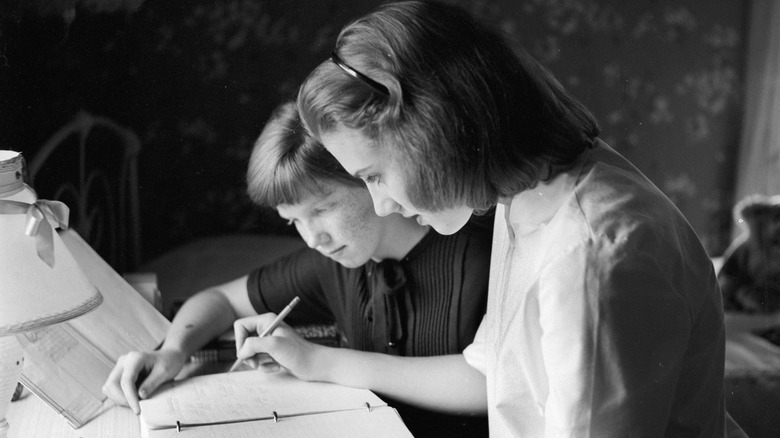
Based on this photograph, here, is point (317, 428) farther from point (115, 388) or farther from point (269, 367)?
point (115, 388)

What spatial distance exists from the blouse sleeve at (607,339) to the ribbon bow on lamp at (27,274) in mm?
583

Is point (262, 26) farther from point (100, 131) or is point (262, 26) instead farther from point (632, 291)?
point (632, 291)

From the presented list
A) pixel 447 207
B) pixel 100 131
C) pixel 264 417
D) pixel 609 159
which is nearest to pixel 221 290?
pixel 100 131

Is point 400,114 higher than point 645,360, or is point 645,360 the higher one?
point 400,114

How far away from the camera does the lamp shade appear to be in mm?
992

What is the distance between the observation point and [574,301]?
0.81 m

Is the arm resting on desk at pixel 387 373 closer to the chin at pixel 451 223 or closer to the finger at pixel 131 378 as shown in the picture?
the finger at pixel 131 378

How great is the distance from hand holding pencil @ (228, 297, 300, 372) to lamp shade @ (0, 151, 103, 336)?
0.86 feet

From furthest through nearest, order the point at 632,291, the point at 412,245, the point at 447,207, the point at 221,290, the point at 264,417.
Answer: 1. the point at 221,290
2. the point at 412,245
3. the point at 264,417
4. the point at 447,207
5. the point at 632,291

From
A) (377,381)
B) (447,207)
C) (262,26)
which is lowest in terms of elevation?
(377,381)

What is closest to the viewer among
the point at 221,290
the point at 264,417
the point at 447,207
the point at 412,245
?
the point at 447,207

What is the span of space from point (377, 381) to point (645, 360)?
50cm

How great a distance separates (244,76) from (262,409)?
1.93 feet

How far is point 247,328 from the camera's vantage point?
50.9 inches
